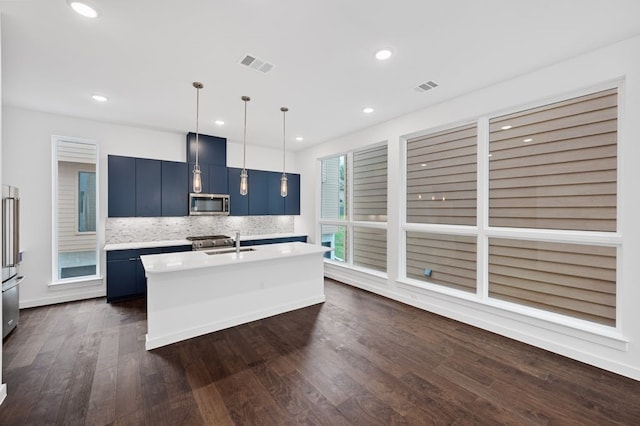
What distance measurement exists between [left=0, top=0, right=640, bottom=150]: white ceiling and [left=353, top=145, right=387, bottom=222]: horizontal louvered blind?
130 centimetres

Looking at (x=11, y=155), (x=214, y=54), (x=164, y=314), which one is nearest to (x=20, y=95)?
(x=11, y=155)

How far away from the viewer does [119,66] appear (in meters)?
2.75

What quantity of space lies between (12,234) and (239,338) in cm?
258

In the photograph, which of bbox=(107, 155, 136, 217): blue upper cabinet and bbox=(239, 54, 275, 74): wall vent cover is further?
bbox=(107, 155, 136, 217): blue upper cabinet

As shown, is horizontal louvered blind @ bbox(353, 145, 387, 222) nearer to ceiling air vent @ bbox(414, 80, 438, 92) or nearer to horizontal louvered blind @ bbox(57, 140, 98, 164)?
ceiling air vent @ bbox(414, 80, 438, 92)

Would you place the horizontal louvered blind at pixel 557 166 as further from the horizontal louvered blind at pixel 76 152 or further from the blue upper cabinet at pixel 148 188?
the horizontal louvered blind at pixel 76 152

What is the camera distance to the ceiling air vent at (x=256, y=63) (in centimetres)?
262

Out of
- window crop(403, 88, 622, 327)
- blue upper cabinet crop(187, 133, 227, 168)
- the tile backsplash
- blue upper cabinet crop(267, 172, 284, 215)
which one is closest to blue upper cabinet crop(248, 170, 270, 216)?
blue upper cabinet crop(267, 172, 284, 215)

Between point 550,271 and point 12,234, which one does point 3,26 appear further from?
point 550,271

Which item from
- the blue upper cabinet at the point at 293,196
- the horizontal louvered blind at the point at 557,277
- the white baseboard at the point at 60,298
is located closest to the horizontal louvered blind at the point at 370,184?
the blue upper cabinet at the point at 293,196

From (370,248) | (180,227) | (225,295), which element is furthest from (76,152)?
(370,248)

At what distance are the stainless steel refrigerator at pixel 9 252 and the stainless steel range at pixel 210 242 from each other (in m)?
2.09

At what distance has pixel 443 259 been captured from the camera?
3984mm

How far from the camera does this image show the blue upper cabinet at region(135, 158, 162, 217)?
4.55 m
